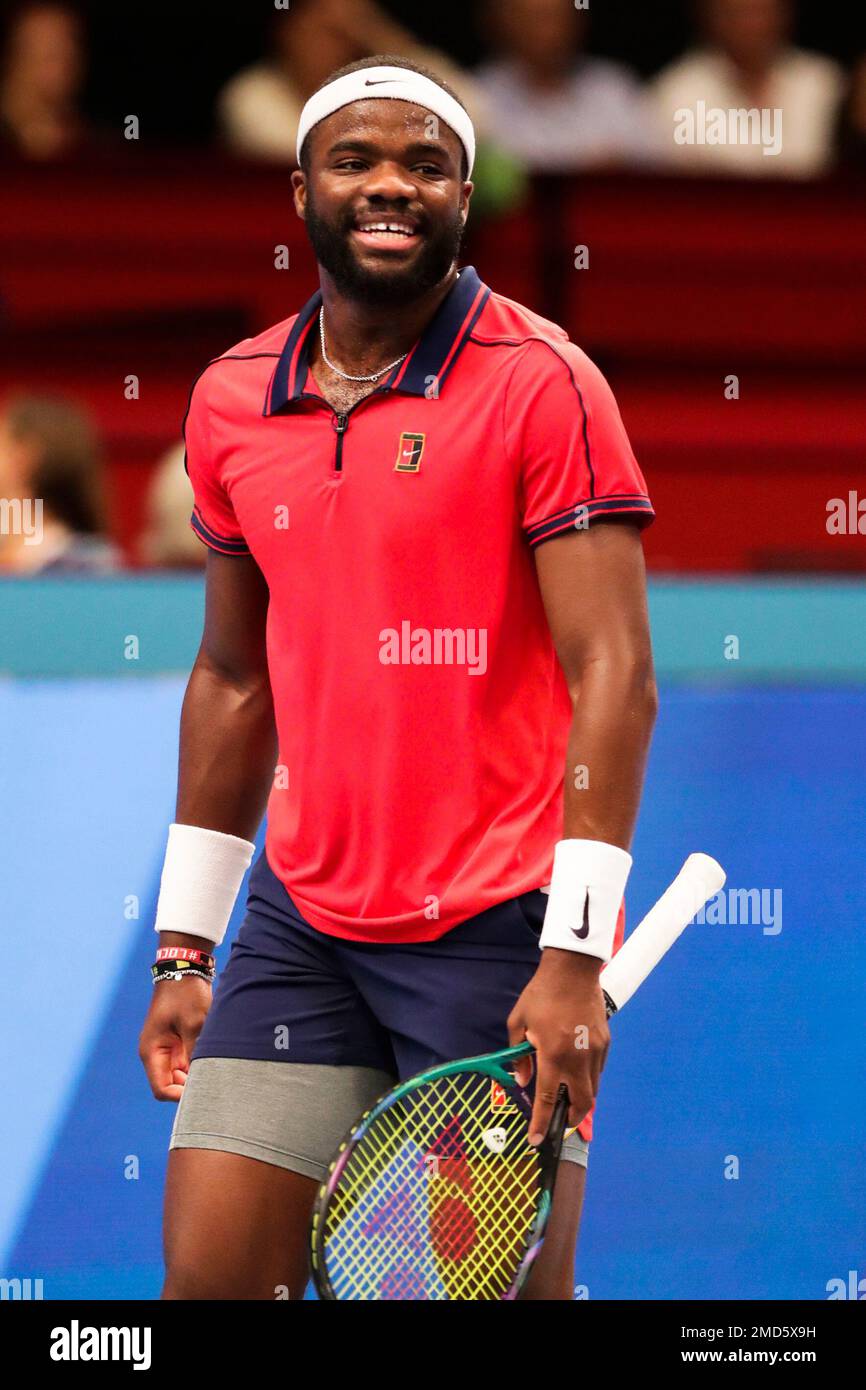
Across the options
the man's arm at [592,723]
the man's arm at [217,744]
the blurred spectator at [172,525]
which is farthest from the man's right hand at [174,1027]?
the blurred spectator at [172,525]

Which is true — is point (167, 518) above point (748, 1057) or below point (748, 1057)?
above

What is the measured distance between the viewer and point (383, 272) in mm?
2309

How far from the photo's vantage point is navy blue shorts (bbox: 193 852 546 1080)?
2297 mm

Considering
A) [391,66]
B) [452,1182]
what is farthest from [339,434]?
[452,1182]

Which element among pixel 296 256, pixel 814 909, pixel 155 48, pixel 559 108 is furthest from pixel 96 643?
pixel 155 48

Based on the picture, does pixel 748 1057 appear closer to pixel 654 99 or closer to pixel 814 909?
pixel 814 909

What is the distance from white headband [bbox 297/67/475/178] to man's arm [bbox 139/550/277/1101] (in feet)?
1.78

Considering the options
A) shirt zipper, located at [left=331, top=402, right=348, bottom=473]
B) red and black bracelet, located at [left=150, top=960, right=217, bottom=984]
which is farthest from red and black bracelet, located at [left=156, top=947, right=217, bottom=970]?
shirt zipper, located at [left=331, top=402, right=348, bottom=473]

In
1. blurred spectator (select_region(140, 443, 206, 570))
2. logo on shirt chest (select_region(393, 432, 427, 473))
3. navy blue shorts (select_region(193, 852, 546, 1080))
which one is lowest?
navy blue shorts (select_region(193, 852, 546, 1080))

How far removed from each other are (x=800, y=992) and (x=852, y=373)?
314 centimetres

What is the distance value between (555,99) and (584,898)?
4.28 metres

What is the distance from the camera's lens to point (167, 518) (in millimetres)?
4480

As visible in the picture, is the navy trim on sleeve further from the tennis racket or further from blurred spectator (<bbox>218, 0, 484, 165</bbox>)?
blurred spectator (<bbox>218, 0, 484, 165</bbox>)
